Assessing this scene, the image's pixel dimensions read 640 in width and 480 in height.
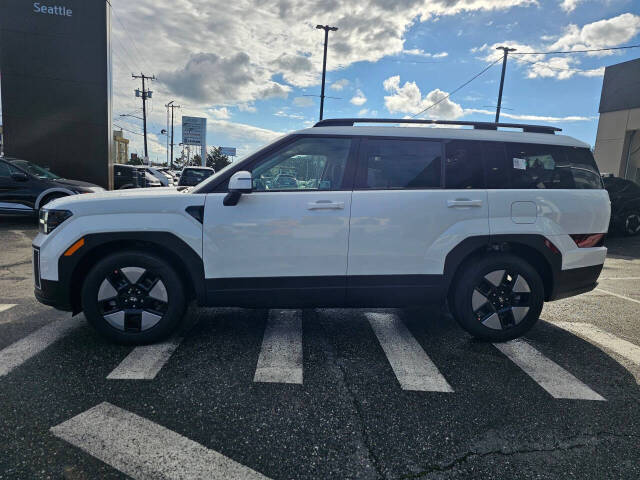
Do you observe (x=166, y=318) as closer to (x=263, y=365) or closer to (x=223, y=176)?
(x=263, y=365)

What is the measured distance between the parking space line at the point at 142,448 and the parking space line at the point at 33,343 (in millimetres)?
1102

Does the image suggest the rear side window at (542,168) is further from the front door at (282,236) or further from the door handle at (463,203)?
the front door at (282,236)

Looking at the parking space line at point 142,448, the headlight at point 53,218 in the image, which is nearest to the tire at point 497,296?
the parking space line at point 142,448

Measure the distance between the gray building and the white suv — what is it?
22.2 metres

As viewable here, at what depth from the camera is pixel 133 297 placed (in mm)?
3477

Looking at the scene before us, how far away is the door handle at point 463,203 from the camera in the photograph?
3.62 metres

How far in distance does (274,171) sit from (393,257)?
4.20 feet

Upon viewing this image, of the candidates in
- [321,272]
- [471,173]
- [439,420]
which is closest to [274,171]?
[321,272]

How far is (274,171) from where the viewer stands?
355 cm

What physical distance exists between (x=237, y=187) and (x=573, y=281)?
10.7 ft

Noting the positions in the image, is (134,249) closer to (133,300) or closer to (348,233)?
(133,300)

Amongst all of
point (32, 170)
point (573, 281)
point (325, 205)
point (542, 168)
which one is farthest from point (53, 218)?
→ point (32, 170)

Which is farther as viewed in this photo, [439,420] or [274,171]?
[274,171]

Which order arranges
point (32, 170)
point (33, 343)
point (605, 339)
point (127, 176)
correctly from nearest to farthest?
point (33, 343)
point (605, 339)
point (32, 170)
point (127, 176)
